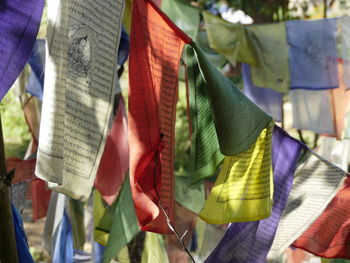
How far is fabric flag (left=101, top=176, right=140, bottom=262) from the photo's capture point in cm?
368

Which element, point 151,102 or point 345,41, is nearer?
point 151,102

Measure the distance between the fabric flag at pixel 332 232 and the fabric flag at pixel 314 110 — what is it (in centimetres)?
213

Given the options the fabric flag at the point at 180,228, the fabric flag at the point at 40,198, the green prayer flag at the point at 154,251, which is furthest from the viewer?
the fabric flag at the point at 40,198

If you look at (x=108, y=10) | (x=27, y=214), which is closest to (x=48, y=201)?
(x=108, y=10)

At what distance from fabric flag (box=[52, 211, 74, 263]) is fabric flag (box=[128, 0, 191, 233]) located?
2043 millimetres

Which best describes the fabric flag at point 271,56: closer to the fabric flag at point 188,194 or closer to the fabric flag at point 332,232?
the fabric flag at point 188,194

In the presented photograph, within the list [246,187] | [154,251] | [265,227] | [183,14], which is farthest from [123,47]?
[246,187]

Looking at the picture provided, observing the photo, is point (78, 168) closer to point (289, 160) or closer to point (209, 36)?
point (289, 160)

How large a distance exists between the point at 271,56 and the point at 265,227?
81.9 inches

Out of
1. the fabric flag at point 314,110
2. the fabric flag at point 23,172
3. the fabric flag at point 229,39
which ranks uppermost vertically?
the fabric flag at point 229,39

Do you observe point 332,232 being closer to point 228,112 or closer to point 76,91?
point 228,112

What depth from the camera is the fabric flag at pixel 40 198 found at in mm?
4848

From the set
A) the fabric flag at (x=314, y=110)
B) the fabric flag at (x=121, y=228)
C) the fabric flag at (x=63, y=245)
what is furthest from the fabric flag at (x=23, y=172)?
the fabric flag at (x=314, y=110)

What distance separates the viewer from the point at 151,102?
2.61m
